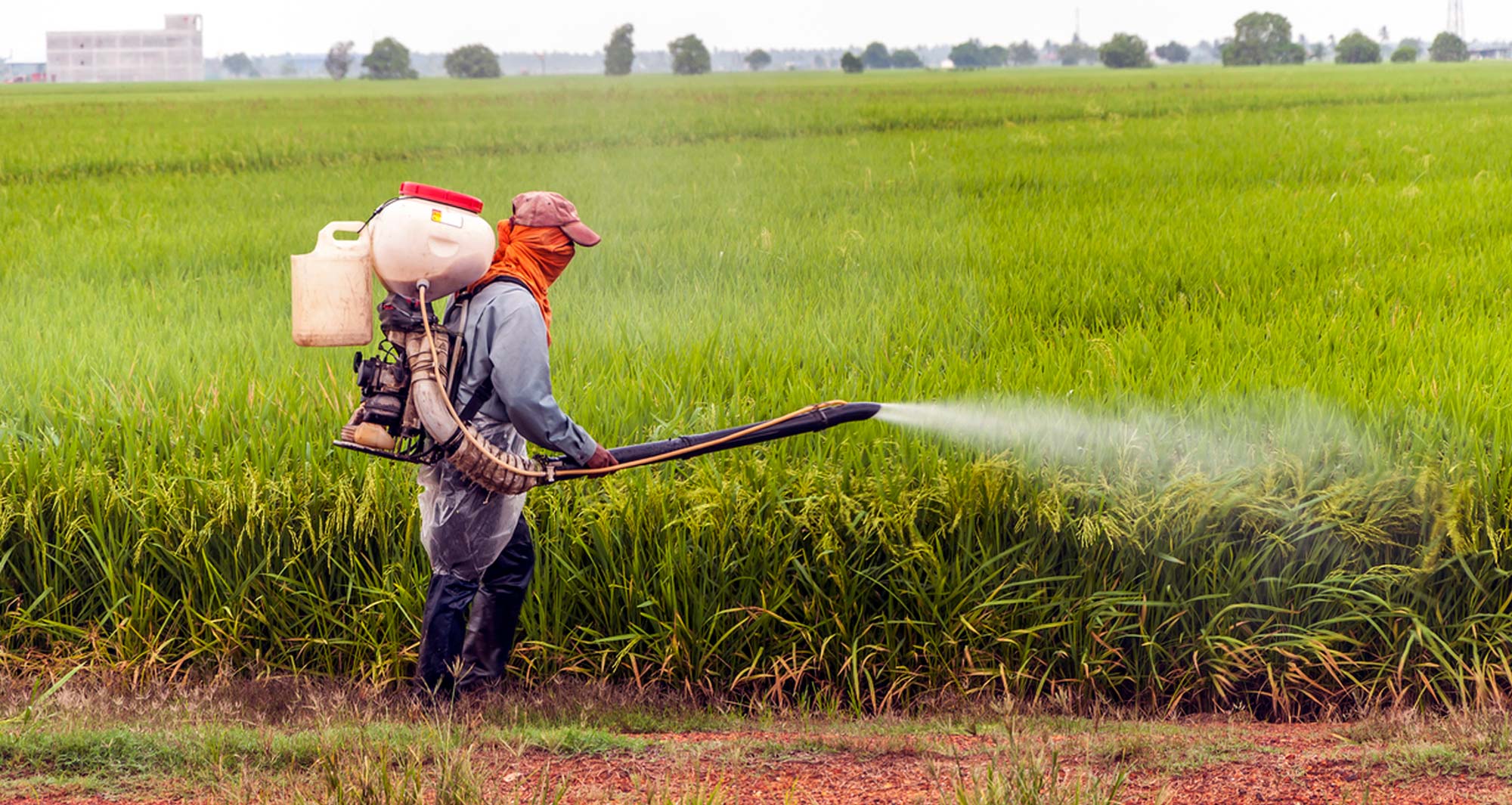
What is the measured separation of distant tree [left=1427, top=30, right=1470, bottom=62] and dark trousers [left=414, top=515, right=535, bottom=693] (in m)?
109

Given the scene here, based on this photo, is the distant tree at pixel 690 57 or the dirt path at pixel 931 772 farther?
the distant tree at pixel 690 57

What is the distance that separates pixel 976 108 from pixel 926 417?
19812 millimetres

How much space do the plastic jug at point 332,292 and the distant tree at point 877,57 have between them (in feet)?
313

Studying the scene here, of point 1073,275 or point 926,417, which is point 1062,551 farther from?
point 1073,275

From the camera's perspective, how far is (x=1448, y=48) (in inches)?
3782

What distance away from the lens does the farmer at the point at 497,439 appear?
234cm

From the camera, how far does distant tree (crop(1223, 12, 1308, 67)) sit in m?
83.7

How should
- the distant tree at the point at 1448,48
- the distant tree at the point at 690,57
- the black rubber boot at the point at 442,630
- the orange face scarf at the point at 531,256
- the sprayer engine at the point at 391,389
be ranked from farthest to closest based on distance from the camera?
the distant tree at the point at 1448,48
the distant tree at the point at 690,57
the black rubber boot at the point at 442,630
the orange face scarf at the point at 531,256
the sprayer engine at the point at 391,389

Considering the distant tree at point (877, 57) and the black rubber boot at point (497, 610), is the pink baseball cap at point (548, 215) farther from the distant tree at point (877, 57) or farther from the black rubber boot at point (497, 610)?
the distant tree at point (877, 57)

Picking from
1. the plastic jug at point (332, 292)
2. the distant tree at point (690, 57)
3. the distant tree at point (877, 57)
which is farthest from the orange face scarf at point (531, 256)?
the distant tree at point (877, 57)

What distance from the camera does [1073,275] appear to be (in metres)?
5.88

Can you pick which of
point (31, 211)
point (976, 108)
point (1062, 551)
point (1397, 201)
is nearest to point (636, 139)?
point (976, 108)

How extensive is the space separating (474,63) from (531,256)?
7182cm

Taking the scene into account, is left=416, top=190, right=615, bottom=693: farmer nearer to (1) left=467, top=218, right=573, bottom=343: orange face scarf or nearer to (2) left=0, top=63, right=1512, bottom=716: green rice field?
(1) left=467, top=218, right=573, bottom=343: orange face scarf
